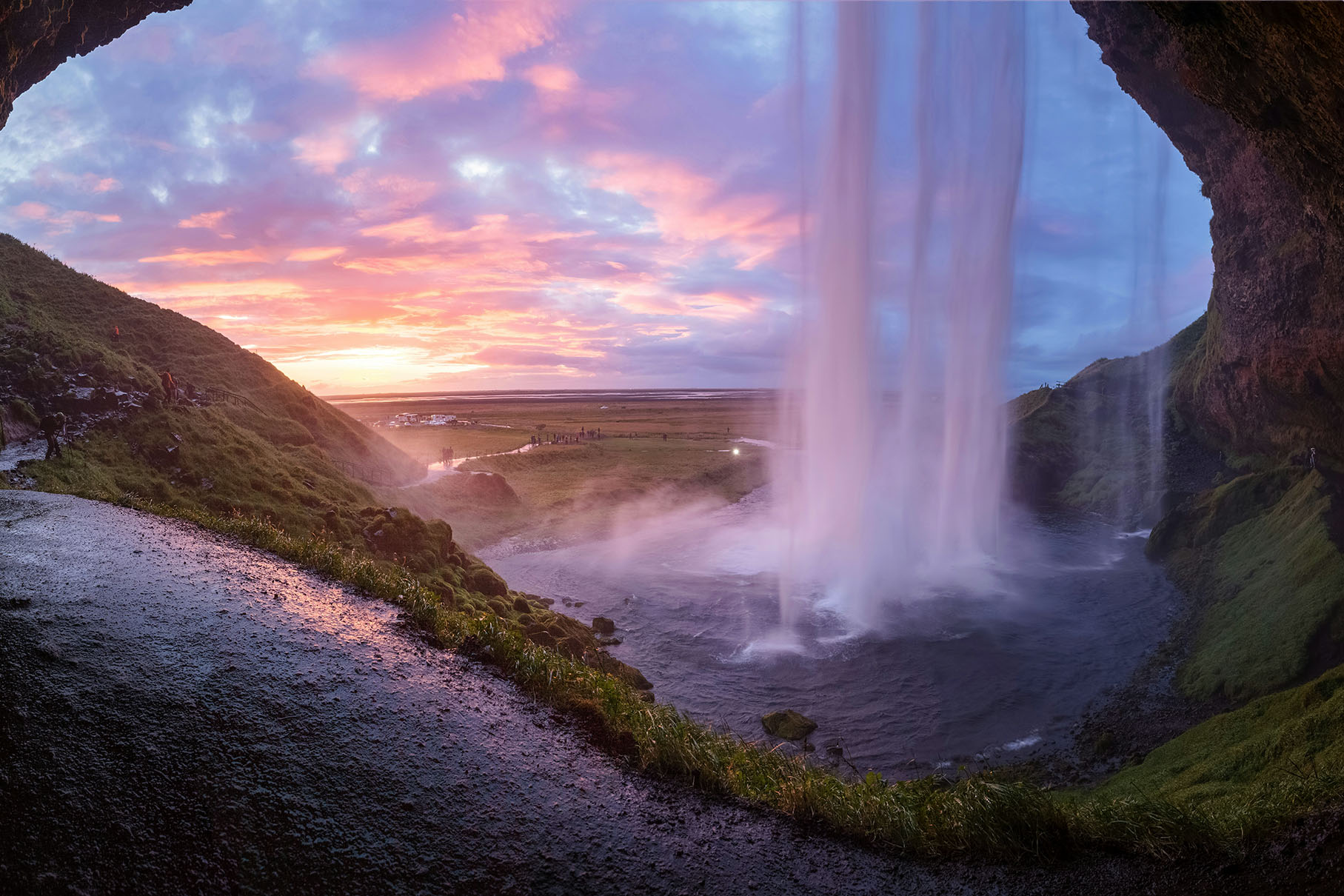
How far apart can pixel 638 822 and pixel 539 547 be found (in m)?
36.9

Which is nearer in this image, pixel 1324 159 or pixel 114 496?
pixel 1324 159

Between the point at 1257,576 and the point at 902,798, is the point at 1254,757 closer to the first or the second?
the point at 902,798

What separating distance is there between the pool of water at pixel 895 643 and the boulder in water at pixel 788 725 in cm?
34

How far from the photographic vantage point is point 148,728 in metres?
7.61

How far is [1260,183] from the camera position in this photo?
3278cm

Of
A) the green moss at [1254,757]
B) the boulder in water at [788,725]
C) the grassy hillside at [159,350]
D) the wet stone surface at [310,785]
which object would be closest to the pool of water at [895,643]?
the boulder in water at [788,725]

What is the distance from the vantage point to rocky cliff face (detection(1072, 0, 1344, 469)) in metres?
12.0

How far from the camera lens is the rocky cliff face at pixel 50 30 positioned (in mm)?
19828

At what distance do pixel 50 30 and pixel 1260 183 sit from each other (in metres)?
51.6

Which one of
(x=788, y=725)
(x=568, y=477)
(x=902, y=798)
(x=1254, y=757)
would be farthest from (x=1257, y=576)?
(x=568, y=477)

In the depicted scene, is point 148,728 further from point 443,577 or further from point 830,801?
point 443,577

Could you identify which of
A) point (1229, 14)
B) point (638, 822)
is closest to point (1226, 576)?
point (1229, 14)

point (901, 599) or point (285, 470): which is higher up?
point (285, 470)

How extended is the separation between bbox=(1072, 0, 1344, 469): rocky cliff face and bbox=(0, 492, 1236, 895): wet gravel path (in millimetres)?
14083
